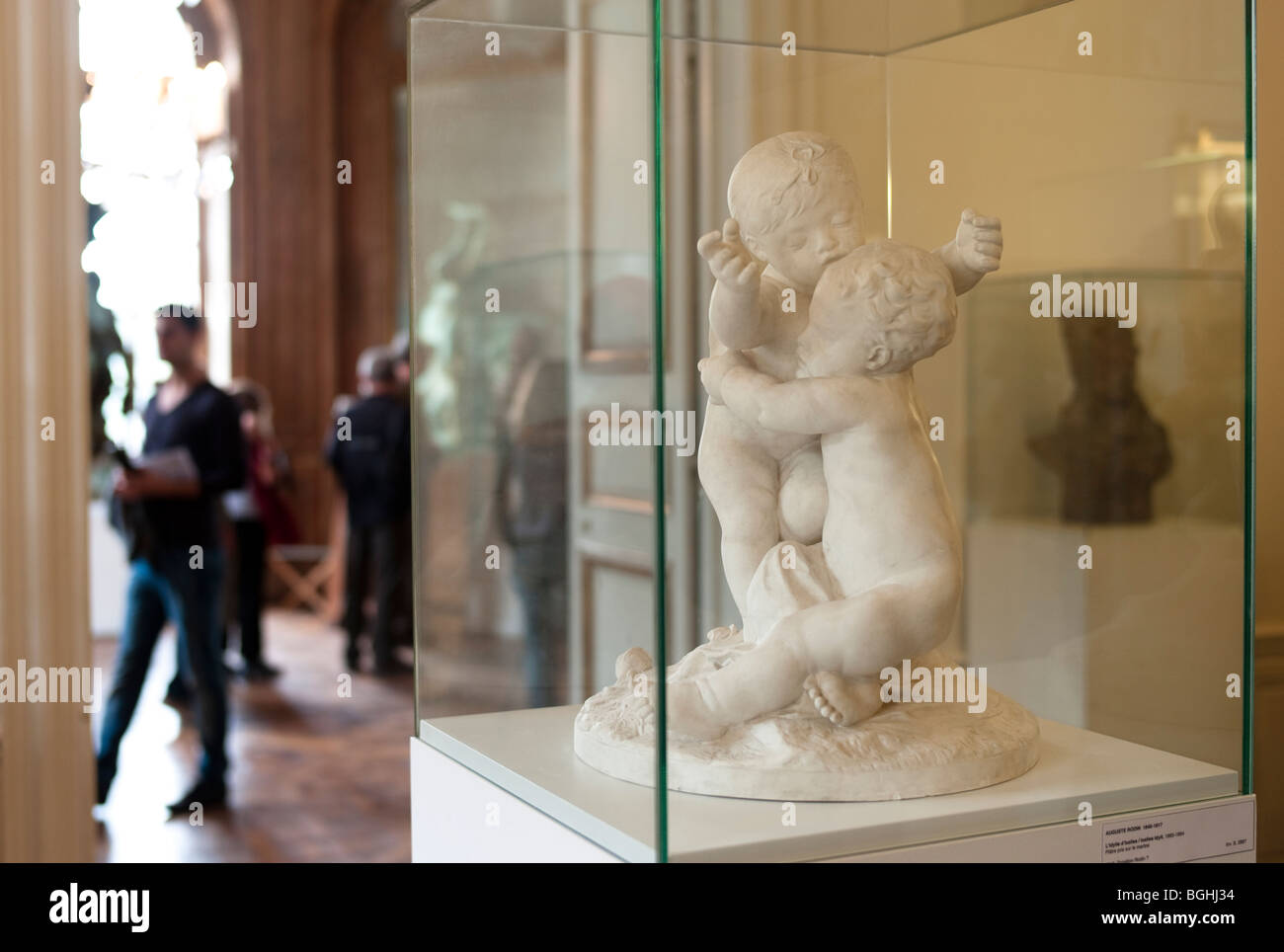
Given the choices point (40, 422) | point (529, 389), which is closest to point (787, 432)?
point (40, 422)

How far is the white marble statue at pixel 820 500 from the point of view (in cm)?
148

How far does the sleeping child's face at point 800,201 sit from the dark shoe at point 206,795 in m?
3.31

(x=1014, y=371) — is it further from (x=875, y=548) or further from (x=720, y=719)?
(x=720, y=719)

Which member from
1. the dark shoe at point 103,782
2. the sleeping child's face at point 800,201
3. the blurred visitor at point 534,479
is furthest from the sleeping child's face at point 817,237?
the dark shoe at point 103,782

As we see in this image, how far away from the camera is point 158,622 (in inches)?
165

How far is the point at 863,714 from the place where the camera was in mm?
1521

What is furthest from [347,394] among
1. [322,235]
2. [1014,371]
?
[1014,371]

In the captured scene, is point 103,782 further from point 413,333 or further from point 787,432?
point 787,432

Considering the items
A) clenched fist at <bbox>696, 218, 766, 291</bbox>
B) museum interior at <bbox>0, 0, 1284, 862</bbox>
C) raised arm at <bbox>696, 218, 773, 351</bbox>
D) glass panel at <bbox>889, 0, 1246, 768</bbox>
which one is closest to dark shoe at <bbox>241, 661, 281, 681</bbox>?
museum interior at <bbox>0, 0, 1284, 862</bbox>

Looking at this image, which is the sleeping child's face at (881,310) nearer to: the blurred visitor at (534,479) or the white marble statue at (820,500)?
the white marble statue at (820,500)

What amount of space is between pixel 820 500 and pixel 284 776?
3567 millimetres

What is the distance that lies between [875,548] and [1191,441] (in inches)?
24.6

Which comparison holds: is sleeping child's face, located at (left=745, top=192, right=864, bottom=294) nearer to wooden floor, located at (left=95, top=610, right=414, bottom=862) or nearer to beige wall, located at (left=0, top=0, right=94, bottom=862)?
beige wall, located at (left=0, top=0, right=94, bottom=862)

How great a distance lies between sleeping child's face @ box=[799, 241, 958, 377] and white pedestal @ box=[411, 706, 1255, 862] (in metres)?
0.47
